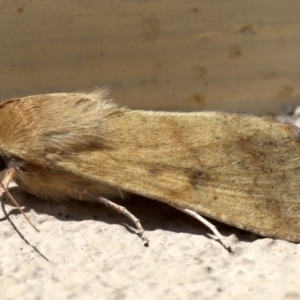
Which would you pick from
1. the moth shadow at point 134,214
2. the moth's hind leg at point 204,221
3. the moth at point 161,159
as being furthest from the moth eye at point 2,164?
the moth's hind leg at point 204,221

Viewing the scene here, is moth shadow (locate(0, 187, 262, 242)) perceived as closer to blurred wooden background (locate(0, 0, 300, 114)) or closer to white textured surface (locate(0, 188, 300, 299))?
white textured surface (locate(0, 188, 300, 299))

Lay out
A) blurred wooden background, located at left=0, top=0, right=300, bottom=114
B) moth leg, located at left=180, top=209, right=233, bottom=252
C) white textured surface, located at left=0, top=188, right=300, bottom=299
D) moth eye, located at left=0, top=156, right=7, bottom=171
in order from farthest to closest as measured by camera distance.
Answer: blurred wooden background, located at left=0, top=0, right=300, bottom=114
moth eye, located at left=0, top=156, right=7, bottom=171
moth leg, located at left=180, top=209, right=233, bottom=252
white textured surface, located at left=0, top=188, right=300, bottom=299

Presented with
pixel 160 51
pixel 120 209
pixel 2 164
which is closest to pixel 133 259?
pixel 120 209

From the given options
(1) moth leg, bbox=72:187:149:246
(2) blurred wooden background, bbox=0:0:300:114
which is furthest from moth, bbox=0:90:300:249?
(2) blurred wooden background, bbox=0:0:300:114

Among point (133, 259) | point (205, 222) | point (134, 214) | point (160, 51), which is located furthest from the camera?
point (160, 51)

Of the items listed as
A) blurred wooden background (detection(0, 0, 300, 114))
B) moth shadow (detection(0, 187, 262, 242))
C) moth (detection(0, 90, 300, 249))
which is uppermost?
blurred wooden background (detection(0, 0, 300, 114))

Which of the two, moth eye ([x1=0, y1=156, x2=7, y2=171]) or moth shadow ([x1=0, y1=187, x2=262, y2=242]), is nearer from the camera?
moth shadow ([x1=0, y1=187, x2=262, y2=242])

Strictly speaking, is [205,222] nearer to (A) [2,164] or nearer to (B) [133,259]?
(B) [133,259]

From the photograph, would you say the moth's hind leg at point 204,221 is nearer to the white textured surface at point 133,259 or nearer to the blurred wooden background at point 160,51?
the white textured surface at point 133,259
